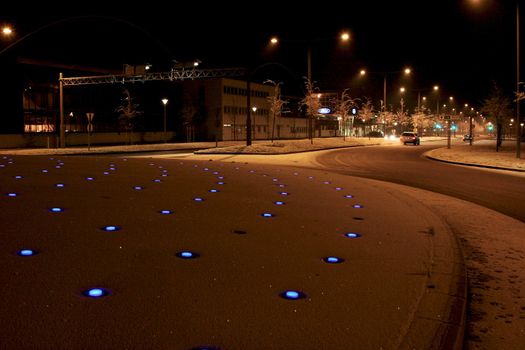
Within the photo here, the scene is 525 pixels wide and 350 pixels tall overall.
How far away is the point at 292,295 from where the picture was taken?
489 centimetres

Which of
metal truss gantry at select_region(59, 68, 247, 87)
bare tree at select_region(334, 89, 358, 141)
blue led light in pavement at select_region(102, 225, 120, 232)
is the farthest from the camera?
bare tree at select_region(334, 89, 358, 141)

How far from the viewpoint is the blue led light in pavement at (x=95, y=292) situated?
460cm

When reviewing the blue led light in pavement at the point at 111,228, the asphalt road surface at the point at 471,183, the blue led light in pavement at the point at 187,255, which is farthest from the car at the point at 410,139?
the blue led light in pavement at the point at 187,255

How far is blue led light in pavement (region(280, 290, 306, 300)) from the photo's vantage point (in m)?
4.83

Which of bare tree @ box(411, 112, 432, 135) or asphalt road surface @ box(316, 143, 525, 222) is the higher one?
bare tree @ box(411, 112, 432, 135)

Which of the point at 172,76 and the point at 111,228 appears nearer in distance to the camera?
the point at 111,228

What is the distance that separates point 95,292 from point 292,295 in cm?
186

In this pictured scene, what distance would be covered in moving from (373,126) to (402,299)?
126m

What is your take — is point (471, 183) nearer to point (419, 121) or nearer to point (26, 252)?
point (26, 252)

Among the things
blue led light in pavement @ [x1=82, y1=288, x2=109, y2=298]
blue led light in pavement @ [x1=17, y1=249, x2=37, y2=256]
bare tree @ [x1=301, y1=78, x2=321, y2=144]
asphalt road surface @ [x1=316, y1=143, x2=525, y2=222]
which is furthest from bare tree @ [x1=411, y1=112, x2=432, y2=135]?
blue led light in pavement @ [x1=82, y1=288, x2=109, y2=298]

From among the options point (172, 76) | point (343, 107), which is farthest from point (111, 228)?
point (343, 107)

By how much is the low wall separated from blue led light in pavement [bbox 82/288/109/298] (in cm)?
3876

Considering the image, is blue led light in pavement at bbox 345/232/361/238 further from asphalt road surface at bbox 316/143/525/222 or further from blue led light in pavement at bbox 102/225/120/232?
asphalt road surface at bbox 316/143/525/222

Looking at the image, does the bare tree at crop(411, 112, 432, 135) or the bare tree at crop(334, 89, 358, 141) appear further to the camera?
the bare tree at crop(411, 112, 432, 135)
